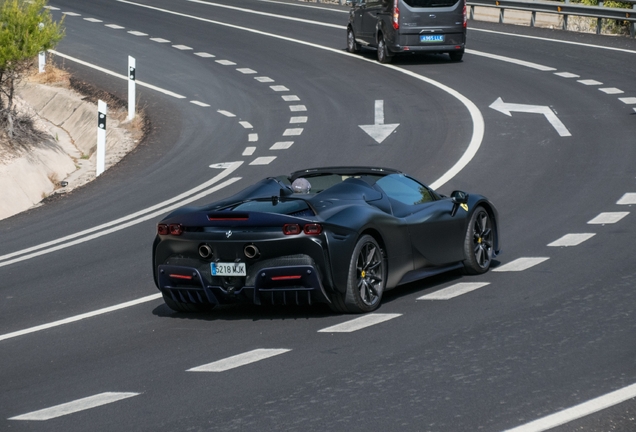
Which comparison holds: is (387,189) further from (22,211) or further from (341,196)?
(22,211)

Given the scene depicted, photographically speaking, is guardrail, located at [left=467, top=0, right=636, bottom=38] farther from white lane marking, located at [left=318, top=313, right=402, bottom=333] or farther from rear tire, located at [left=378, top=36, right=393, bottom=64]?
white lane marking, located at [left=318, top=313, right=402, bottom=333]

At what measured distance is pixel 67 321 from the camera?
1041cm

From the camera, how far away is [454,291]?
1063cm

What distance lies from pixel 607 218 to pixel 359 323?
5930 millimetres

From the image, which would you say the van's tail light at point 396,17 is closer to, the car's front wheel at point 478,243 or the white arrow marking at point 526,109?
the white arrow marking at point 526,109

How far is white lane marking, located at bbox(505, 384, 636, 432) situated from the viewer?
633 centimetres

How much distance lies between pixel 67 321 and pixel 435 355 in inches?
153

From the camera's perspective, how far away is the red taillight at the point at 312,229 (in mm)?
9336

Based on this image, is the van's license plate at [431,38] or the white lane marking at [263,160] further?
the van's license plate at [431,38]

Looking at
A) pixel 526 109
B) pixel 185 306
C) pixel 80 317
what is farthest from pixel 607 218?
pixel 526 109

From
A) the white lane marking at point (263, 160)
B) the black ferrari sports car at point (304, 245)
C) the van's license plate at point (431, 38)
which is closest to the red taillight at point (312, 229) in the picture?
the black ferrari sports car at point (304, 245)

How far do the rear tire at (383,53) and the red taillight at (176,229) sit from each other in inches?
814

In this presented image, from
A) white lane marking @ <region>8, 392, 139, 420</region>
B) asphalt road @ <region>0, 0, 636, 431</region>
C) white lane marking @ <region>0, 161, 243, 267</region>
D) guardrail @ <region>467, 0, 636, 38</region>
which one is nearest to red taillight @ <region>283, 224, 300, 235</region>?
asphalt road @ <region>0, 0, 636, 431</region>

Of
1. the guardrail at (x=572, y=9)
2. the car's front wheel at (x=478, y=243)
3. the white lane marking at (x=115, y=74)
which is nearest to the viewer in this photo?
the car's front wheel at (x=478, y=243)
